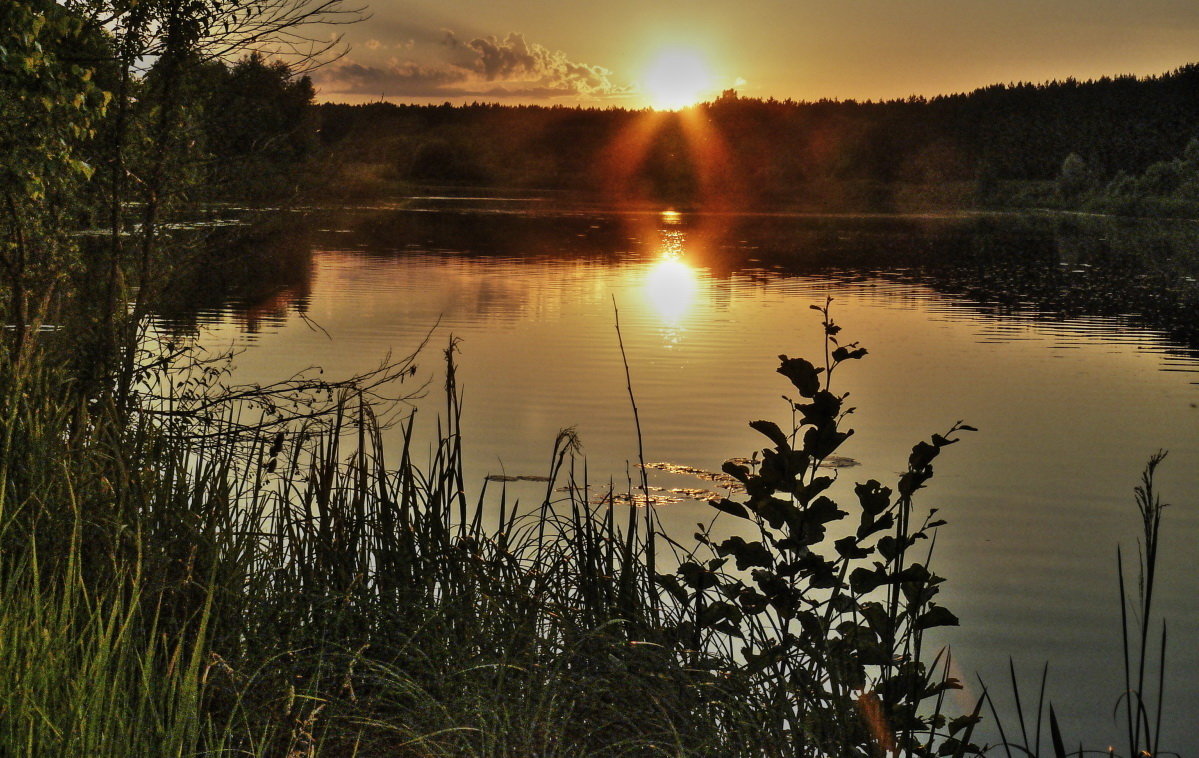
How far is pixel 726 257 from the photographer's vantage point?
3462 cm

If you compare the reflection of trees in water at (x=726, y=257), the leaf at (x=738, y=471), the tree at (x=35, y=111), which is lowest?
the reflection of trees in water at (x=726, y=257)

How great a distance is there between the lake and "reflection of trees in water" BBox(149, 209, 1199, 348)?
14cm

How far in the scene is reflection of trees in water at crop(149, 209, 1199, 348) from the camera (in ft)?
44.1

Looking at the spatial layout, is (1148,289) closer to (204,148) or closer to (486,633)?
(204,148)

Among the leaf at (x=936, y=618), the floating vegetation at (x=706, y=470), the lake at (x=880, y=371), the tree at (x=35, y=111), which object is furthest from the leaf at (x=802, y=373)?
the floating vegetation at (x=706, y=470)

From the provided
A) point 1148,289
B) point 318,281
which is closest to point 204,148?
point 318,281

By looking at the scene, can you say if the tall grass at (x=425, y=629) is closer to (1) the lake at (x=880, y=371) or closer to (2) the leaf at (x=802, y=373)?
(2) the leaf at (x=802, y=373)

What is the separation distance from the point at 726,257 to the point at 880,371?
63.1 ft

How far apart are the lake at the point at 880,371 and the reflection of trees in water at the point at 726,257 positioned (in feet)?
0.44

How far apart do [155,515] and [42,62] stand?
2.23m

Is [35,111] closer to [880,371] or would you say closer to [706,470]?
[706,470]

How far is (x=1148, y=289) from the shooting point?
2508 centimetres

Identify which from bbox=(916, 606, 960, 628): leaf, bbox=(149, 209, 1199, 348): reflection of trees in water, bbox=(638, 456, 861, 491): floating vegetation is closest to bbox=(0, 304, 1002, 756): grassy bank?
bbox=(916, 606, 960, 628): leaf

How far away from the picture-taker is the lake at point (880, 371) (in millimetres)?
7410
